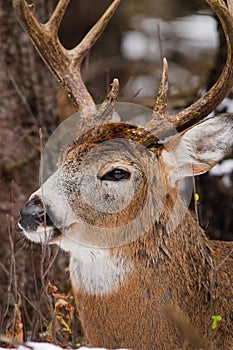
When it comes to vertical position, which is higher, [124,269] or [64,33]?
[64,33]

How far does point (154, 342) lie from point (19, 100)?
3591 millimetres

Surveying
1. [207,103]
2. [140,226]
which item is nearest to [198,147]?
[207,103]

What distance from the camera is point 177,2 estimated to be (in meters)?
12.8

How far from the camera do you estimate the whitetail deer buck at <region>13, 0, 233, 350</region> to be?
15.2 feet

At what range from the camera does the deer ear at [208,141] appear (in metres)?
4.84

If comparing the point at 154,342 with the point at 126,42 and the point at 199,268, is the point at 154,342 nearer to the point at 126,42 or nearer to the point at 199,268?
the point at 199,268

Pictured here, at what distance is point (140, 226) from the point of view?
15.6ft

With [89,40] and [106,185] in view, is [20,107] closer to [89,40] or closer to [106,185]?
[89,40]

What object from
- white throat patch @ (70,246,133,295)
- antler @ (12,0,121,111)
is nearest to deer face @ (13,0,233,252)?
white throat patch @ (70,246,133,295)

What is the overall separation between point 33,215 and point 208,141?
1.21 m

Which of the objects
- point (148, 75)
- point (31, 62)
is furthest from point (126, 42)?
point (31, 62)

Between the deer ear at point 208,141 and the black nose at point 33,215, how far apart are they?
1.03 metres

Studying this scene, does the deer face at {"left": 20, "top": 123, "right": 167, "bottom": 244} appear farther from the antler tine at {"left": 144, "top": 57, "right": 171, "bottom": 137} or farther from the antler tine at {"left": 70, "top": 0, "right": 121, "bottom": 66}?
the antler tine at {"left": 70, "top": 0, "right": 121, "bottom": 66}

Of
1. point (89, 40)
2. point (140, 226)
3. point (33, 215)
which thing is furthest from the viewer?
point (89, 40)
